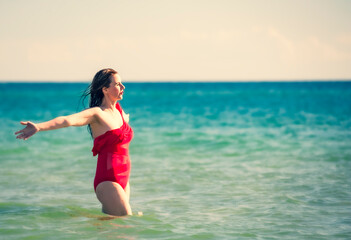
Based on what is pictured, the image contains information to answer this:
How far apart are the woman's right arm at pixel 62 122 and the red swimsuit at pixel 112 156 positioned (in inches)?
9.2

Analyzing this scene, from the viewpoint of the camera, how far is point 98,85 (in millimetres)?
5199

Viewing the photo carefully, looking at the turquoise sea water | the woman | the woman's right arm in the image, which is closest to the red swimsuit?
the woman

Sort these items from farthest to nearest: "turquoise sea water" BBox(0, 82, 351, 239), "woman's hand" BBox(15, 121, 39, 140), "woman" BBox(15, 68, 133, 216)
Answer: "turquoise sea water" BBox(0, 82, 351, 239) → "woman" BBox(15, 68, 133, 216) → "woman's hand" BBox(15, 121, 39, 140)

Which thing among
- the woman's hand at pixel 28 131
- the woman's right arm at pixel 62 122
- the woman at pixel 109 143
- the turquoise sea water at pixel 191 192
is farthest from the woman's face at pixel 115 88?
the turquoise sea water at pixel 191 192

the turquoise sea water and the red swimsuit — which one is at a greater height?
the red swimsuit

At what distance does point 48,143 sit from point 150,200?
8.41m

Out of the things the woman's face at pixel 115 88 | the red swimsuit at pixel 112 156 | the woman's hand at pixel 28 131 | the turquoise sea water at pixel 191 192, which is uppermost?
the woman's face at pixel 115 88

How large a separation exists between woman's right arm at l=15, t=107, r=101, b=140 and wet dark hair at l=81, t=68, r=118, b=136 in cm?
23

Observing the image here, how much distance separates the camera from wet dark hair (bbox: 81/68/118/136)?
5180 millimetres

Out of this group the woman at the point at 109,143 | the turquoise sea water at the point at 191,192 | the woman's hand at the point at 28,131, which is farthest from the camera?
the turquoise sea water at the point at 191,192

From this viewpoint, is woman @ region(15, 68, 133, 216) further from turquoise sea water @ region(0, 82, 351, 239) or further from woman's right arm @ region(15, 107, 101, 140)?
turquoise sea water @ region(0, 82, 351, 239)

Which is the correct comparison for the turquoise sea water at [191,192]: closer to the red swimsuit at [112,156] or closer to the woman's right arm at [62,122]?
the red swimsuit at [112,156]

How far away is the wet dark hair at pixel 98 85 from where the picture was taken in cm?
518

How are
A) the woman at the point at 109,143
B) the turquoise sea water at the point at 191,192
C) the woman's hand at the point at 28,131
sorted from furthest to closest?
the turquoise sea water at the point at 191,192 < the woman at the point at 109,143 < the woman's hand at the point at 28,131
